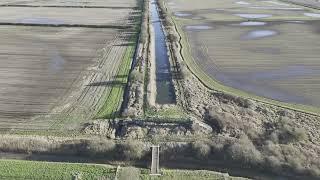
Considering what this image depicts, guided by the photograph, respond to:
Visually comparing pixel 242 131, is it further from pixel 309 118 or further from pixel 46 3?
pixel 46 3

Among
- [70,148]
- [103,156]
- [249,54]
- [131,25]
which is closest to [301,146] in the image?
[103,156]

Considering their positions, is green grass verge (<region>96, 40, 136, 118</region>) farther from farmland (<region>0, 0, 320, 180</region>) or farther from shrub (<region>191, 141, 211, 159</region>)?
shrub (<region>191, 141, 211, 159</region>)

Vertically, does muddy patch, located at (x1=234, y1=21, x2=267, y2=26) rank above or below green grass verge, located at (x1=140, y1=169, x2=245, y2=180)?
above

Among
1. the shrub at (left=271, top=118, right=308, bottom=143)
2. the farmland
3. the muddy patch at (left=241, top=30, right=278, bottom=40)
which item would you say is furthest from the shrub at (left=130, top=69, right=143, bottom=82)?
the muddy patch at (left=241, top=30, right=278, bottom=40)

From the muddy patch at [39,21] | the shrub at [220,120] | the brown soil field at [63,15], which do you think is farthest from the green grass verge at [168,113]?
the muddy patch at [39,21]

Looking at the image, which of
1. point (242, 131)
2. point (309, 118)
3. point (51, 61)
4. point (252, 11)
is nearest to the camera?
point (242, 131)

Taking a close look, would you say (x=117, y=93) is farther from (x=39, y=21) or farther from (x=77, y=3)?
(x=77, y=3)
